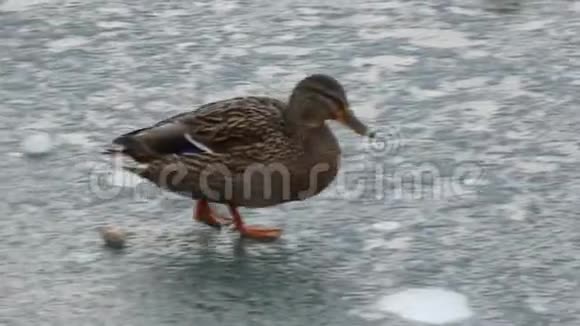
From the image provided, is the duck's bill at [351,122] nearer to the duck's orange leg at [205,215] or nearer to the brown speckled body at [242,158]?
the brown speckled body at [242,158]

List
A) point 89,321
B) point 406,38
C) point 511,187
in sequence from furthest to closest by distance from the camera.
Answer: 1. point 406,38
2. point 511,187
3. point 89,321

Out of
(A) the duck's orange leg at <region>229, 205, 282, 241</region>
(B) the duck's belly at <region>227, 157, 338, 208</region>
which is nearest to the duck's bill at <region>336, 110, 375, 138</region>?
(B) the duck's belly at <region>227, 157, 338, 208</region>

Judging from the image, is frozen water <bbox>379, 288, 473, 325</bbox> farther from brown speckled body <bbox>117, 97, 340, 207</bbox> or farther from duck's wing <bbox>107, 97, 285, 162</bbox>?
duck's wing <bbox>107, 97, 285, 162</bbox>

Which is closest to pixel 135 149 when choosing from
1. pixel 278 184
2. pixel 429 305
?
pixel 278 184

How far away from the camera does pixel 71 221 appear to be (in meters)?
4.34

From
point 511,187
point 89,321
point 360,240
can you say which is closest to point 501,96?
point 511,187

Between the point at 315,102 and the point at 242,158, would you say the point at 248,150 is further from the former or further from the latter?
the point at 315,102

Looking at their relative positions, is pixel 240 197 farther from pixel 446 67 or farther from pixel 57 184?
pixel 446 67

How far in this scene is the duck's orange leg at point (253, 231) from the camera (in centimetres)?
421

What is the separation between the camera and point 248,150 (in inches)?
163

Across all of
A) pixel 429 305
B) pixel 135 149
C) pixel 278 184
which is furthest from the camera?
pixel 135 149

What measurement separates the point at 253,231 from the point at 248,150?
9.7 inches

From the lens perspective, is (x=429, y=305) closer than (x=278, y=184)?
Yes

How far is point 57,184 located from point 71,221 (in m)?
0.27
